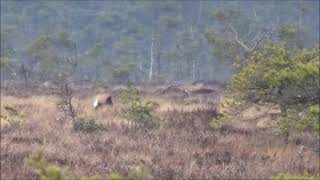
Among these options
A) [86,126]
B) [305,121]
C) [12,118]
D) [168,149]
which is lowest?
[12,118]

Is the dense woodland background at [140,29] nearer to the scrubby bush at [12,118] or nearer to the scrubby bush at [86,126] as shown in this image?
the scrubby bush at [12,118]

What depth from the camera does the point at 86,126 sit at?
1208cm

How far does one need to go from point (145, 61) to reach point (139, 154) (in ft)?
161

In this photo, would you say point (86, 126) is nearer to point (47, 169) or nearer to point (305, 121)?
point (305, 121)

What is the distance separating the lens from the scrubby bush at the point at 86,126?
12078mm

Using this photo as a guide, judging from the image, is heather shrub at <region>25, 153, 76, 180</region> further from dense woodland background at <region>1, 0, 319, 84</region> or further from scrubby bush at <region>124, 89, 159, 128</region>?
dense woodland background at <region>1, 0, 319, 84</region>

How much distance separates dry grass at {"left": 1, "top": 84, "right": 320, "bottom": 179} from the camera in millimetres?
8234

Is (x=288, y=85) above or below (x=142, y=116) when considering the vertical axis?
above

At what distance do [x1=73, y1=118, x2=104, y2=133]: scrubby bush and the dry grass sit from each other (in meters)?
0.16

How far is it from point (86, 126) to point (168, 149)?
2731mm

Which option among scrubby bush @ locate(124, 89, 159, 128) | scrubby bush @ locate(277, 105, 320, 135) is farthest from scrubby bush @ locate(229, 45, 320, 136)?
scrubby bush @ locate(124, 89, 159, 128)

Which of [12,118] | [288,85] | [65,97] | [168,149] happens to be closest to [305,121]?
[288,85]

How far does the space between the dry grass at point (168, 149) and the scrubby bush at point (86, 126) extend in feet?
0.54

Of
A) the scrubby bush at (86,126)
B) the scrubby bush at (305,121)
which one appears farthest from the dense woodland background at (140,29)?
the scrubby bush at (305,121)
